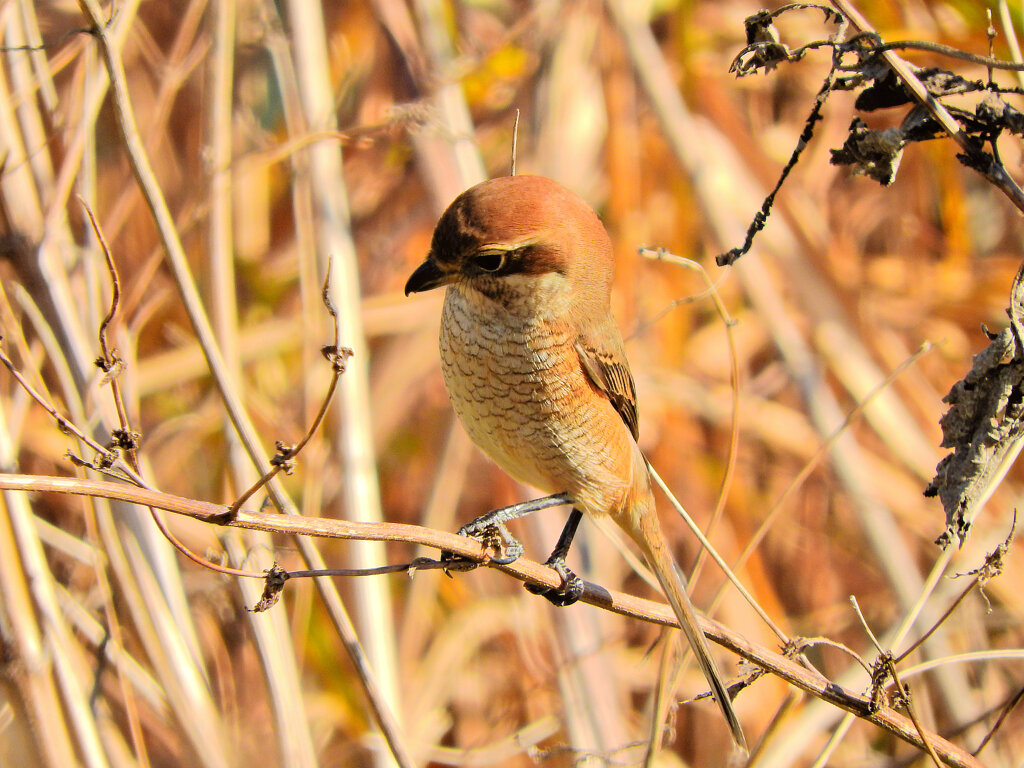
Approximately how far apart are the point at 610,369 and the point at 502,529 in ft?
1.62

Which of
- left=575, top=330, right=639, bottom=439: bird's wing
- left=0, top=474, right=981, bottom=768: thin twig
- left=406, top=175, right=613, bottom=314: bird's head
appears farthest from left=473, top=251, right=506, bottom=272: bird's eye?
left=0, top=474, right=981, bottom=768: thin twig

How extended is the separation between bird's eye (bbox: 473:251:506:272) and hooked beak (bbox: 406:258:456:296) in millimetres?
67

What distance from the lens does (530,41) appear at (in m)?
3.41

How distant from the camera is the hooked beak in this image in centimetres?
187

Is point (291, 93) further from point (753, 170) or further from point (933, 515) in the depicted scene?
point (933, 515)

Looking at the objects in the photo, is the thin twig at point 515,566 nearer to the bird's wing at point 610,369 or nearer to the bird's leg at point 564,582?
the bird's leg at point 564,582

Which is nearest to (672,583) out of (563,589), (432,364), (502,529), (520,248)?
(563,589)

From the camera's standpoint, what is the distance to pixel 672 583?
6.43 ft

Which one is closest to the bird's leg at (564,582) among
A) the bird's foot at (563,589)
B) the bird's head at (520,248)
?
the bird's foot at (563,589)

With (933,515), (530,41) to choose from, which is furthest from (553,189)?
(933,515)

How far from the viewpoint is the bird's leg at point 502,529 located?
1579 millimetres

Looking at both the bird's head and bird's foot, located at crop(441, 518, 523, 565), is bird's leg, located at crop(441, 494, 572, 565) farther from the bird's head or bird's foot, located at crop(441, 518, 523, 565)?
the bird's head

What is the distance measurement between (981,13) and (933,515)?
1.88 meters

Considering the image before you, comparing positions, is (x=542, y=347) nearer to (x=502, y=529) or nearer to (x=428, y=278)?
(x=428, y=278)
